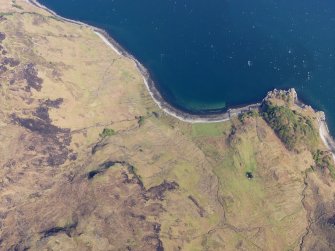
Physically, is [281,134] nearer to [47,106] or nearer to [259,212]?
[259,212]

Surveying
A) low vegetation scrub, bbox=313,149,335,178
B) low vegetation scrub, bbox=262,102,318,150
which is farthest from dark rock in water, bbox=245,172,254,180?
low vegetation scrub, bbox=313,149,335,178

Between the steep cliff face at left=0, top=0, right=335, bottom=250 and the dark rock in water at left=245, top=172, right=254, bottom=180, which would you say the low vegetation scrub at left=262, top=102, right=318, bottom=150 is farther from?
the dark rock in water at left=245, top=172, right=254, bottom=180

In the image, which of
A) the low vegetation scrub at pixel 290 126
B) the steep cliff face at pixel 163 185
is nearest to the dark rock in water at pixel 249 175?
the steep cliff face at pixel 163 185

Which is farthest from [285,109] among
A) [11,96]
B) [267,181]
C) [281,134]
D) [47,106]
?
[11,96]

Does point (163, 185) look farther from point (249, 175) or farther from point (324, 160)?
point (324, 160)

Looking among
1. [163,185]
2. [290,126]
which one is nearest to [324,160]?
[290,126]
